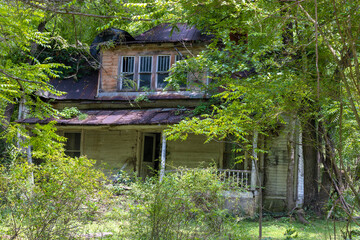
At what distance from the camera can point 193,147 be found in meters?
16.4

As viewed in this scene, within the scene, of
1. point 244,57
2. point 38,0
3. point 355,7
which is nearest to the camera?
point 355,7

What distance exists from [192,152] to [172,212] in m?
10.5

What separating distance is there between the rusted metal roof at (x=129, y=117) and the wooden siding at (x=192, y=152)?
82.6 inches

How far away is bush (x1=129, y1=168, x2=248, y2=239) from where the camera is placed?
5852 millimetres

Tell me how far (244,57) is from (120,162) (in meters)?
8.54

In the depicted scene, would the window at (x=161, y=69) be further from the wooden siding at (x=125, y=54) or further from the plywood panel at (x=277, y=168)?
the plywood panel at (x=277, y=168)

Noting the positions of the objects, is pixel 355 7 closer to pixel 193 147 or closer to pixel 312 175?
pixel 312 175

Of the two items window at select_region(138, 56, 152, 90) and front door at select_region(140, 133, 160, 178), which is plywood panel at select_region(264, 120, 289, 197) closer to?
front door at select_region(140, 133, 160, 178)

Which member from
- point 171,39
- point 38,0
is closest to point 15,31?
point 38,0

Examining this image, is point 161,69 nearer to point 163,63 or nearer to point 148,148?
point 163,63

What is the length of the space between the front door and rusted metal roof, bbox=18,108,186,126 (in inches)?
101

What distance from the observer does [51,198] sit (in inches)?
223

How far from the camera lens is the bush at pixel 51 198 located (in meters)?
5.56

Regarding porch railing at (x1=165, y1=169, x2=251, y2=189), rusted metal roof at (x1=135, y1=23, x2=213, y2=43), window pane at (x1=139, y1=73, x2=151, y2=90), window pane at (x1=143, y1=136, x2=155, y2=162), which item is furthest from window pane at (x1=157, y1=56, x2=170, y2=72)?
porch railing at (x1=165, y1=169, x2=251, y2=189)
